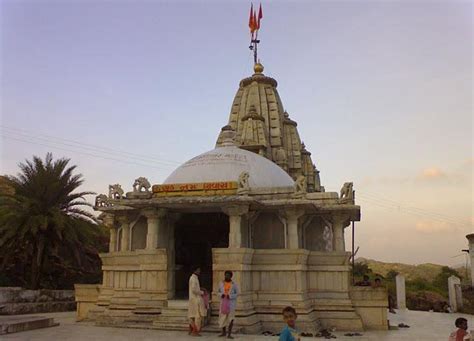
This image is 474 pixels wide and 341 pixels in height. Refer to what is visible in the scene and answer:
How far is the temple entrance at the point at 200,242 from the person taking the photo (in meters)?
19.4

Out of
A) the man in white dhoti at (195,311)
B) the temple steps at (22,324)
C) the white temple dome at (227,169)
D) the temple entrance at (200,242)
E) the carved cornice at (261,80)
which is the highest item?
the carved cornice at (261,80)

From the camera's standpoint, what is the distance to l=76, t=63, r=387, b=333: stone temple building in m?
14.4

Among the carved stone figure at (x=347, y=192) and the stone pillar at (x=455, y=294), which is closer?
the carved stone figure at (x=347, y=192)

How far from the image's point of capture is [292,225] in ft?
50.9

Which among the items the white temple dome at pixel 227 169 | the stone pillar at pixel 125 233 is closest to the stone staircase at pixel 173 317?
the stone pillar at pixel 125 233

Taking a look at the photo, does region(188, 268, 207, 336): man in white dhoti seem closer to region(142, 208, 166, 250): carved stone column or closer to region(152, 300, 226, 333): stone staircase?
region(152, 300, 226, 333): stone staircase

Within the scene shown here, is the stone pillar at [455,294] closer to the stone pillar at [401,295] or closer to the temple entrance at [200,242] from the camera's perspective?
the stone pillar at [401,295]

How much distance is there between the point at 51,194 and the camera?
74.3 ft

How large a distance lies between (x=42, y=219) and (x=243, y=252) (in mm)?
11319

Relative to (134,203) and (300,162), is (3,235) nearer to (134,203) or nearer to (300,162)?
(134,203)

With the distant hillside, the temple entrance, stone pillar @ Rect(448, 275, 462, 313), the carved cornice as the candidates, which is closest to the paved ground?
the temple entrance

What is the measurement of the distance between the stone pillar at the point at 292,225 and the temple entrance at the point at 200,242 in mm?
4365

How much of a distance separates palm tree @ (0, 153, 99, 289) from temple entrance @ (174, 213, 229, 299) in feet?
18.1

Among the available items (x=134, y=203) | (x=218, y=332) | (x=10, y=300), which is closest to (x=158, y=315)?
(x=218, y=332)
